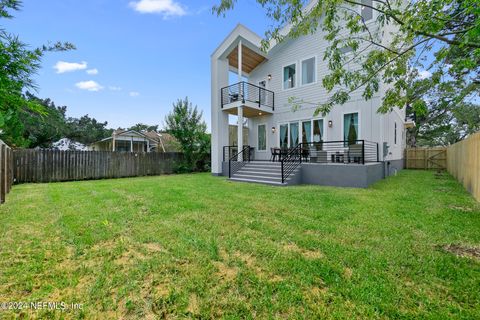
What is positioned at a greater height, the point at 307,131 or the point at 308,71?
the point at 308,71

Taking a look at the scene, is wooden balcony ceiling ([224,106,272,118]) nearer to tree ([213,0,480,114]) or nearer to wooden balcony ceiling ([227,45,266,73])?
wooden balcony ceiling ([227,45,266,73])

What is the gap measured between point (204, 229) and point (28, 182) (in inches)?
432

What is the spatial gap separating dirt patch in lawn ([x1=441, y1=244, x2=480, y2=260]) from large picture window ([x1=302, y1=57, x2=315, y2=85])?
10573 millimetres

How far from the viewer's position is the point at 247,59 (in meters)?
14.2

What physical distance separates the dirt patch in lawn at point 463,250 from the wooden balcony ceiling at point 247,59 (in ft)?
41.0

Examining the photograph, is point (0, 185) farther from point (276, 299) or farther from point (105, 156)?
point (105, 156)

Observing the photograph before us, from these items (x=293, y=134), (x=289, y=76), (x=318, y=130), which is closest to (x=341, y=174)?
(x=318, y=130)

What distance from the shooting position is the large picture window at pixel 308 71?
12.4m

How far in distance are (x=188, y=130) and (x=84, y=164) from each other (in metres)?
5.98

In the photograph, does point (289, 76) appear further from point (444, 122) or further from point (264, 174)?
point (444, 122)

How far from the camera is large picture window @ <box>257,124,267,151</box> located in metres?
14.5

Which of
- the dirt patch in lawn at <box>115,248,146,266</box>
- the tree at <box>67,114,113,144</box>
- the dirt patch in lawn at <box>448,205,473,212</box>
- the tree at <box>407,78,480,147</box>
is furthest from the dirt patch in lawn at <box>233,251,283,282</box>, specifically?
the tree at <box>67,114,113,144</box>

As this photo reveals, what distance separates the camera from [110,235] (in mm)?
3754

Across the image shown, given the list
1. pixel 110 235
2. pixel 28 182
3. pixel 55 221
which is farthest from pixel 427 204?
pixel 28 182
